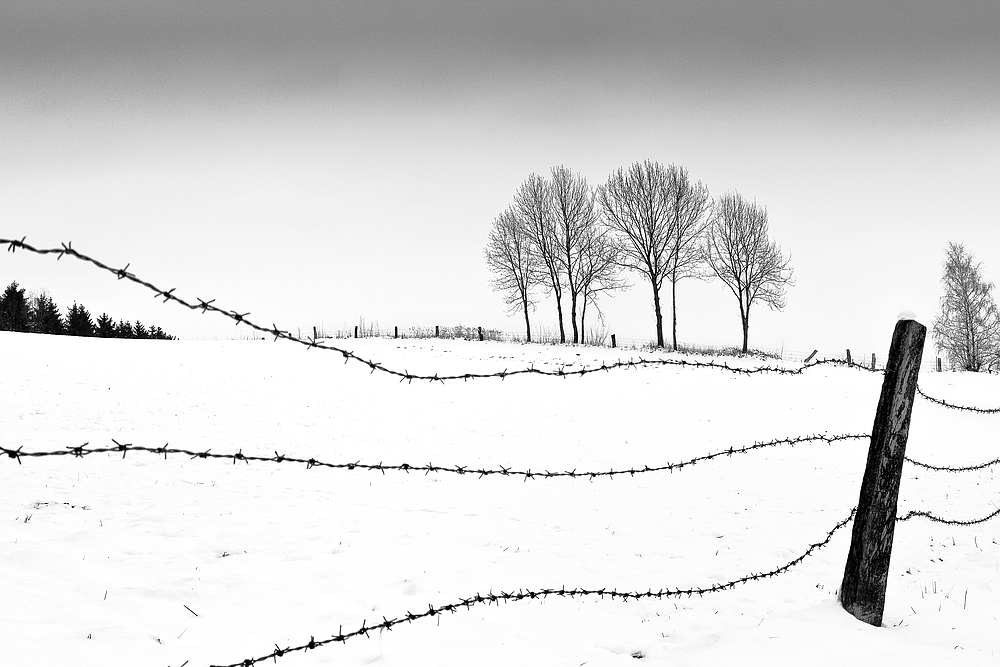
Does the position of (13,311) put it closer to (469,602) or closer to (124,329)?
(124,329)

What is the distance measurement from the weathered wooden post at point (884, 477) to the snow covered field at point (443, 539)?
8.1 inches

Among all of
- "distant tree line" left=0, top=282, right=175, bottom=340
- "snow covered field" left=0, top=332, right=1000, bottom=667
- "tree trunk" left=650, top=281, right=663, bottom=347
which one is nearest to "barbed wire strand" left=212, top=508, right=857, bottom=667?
"snow covered field" left=0, top=332, right=1000, bottom=667

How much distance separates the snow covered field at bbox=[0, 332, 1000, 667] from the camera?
3.96 metres

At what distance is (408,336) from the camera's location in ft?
130

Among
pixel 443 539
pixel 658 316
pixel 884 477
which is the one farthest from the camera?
pixel 658 316

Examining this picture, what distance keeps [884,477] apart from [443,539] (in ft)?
15.7

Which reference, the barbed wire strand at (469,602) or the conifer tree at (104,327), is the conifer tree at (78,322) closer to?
the conifer tree at (104,327)

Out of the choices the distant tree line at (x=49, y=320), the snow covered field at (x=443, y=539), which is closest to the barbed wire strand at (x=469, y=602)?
the snow covered field at (x=443, y=539)

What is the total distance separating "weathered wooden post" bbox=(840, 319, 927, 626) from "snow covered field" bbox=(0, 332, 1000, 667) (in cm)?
21

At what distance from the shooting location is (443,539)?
22.3ft

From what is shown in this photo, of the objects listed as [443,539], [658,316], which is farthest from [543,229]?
[443,539]

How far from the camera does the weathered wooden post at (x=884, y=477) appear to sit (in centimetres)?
321

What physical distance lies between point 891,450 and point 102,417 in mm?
15500

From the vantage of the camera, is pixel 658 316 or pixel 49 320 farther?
pixel 49 320
